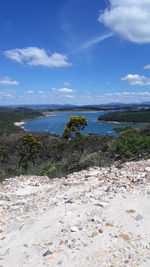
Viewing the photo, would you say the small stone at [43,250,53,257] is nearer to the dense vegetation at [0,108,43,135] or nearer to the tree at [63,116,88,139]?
the tree at [63,116,88,139]

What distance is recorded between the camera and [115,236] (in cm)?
410

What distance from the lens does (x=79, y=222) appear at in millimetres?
4711

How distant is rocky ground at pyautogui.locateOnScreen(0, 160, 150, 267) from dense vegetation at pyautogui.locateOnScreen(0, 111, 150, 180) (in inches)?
125

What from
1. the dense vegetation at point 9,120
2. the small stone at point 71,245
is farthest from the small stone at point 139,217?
the dense vegetation at point 9,120

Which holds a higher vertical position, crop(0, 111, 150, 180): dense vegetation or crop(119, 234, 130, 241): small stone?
crop(119, 234, 130, 241): small stone

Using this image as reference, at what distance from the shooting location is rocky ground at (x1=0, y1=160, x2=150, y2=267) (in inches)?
145

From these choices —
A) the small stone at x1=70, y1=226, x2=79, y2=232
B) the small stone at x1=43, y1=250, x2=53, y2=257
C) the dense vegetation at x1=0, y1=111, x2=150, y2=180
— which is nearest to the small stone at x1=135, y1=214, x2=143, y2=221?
the small stone at x1=70, y1=226, x2=79, y2=232

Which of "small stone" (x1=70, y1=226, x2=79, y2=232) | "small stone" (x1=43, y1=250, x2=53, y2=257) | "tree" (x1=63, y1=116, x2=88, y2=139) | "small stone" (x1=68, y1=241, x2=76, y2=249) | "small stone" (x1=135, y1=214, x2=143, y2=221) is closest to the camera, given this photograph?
"small stone" (x1=43, y1=250, x2=53, y2=257)

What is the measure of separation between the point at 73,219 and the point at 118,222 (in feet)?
3.37

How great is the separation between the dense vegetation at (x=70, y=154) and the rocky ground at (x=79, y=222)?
10.4 feet

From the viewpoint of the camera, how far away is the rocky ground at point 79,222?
369 cm

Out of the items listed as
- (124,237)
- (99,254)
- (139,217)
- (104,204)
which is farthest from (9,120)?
(99,254)

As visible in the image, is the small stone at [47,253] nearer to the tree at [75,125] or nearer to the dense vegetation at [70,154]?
the dense vegetation at [70,154]

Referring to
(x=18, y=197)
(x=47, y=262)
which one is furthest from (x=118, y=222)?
(x=18, y=197)
